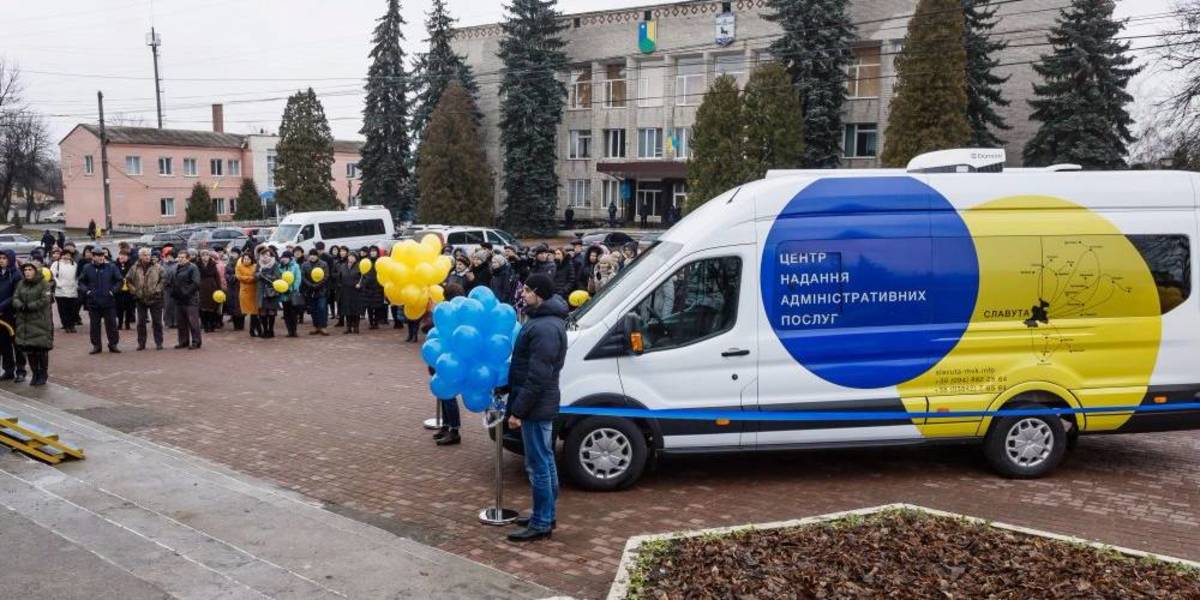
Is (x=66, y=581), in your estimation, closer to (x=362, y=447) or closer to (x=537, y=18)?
(x=362, y=447)

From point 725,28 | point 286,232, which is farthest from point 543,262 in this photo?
point 725,28

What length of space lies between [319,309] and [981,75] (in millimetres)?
30592

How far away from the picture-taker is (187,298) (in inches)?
630

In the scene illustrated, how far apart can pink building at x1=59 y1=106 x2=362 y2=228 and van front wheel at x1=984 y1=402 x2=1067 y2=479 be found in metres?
64.4

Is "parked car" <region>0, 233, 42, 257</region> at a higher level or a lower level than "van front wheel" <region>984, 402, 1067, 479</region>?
higher

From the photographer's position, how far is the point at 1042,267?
815 centimetres

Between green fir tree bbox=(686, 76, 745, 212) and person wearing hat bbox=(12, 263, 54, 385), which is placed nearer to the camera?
person wearing hat bbox=(12, 263, 54, 385)

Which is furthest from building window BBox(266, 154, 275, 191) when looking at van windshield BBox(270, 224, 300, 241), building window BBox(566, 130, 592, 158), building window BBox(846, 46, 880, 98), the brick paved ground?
the brick paved ground

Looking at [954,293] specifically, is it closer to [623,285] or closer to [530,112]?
[623,285]

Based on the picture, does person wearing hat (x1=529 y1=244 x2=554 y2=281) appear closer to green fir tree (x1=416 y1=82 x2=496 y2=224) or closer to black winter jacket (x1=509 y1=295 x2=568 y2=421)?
black winter jacket (x1=509 y1=295 x2=568 y2=421)

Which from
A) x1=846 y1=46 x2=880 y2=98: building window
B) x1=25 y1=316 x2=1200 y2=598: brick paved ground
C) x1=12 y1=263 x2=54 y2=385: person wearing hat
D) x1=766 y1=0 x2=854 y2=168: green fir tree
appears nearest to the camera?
x1=25 y1=316 x2=1200 y2=598: brick paved ground

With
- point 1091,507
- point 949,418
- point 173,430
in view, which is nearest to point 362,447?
point 173,430

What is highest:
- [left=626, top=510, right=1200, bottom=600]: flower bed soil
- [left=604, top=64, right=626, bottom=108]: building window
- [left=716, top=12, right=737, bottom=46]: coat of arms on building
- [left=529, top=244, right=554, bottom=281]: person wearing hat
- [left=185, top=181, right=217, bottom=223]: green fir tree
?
[left=716, top=12, right=737, bottom=46]: coat of arms on building

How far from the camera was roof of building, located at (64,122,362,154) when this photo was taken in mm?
64875
